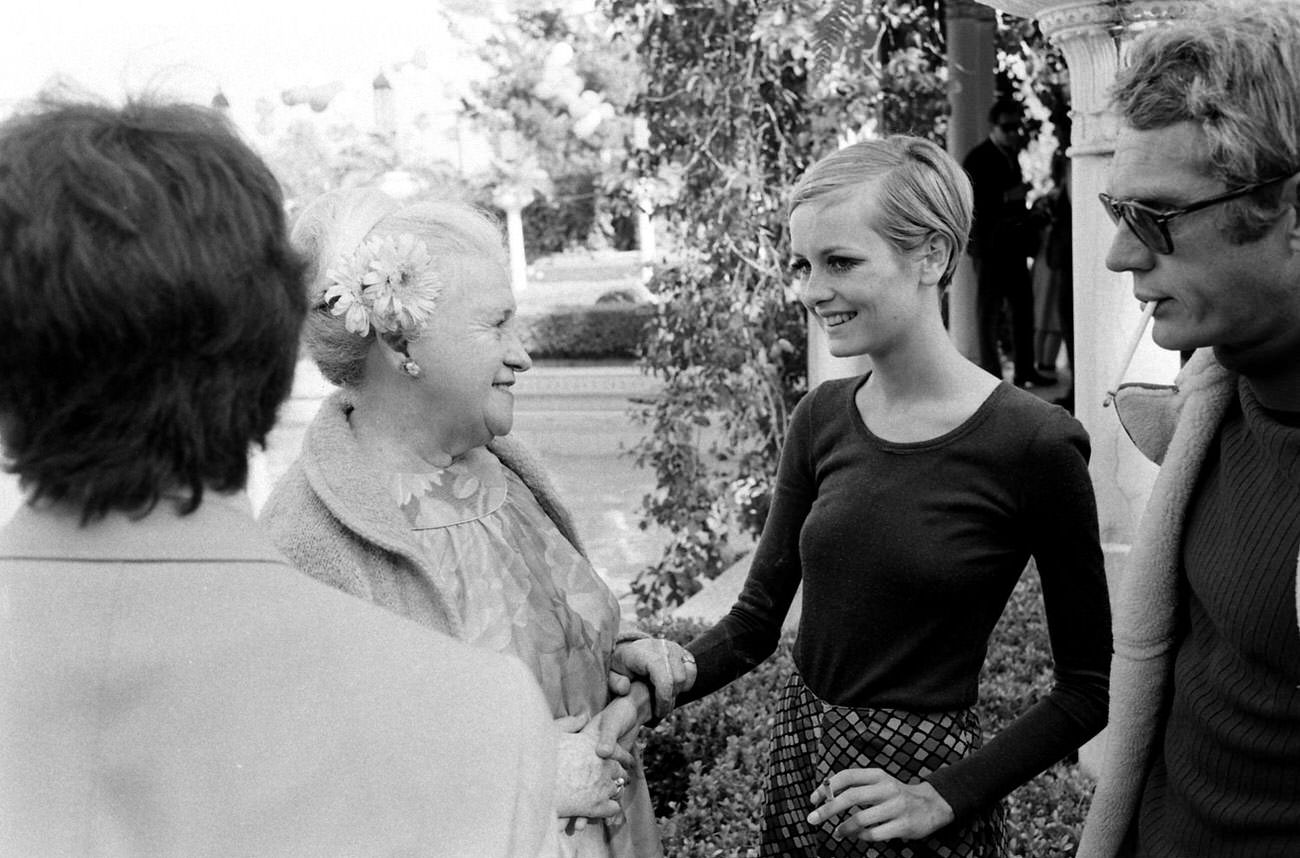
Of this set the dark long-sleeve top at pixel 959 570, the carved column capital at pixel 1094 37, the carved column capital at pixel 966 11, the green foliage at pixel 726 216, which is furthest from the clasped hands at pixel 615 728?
the carved column capital at pixel 966 11

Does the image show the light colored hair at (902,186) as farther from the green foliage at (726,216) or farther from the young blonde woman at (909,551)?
the green foliage at (726,216)

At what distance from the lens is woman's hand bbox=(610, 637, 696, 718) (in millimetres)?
2033

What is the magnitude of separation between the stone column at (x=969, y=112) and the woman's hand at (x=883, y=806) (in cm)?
861

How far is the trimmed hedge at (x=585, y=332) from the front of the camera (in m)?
16.0

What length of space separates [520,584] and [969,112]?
10024 millimetres

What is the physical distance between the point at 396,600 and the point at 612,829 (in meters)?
0.55

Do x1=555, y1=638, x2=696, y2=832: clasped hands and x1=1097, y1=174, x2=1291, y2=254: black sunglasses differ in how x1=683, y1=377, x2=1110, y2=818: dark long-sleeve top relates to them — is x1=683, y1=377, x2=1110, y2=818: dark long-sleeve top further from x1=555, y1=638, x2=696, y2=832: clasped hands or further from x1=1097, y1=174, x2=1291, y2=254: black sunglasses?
x1=1097, y1=174, x2=1291, y2=254: black sunglasses

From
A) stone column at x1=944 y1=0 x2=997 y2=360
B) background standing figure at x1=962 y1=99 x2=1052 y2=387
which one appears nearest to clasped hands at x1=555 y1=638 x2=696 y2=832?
background standing figure at x1=962 y1=99 x2=1052 y2=387

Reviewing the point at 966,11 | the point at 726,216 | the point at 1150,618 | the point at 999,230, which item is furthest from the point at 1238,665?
the point at 999,230

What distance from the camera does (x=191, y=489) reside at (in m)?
1.00

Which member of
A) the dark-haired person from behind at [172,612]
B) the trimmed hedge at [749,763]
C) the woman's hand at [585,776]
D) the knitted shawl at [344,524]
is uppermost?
the dark-haired person from behind at [172,612]

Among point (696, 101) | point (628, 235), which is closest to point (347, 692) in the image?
point (696, 101)

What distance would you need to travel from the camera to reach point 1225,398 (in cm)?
171

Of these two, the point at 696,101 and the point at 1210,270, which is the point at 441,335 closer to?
the point at 1210,270
